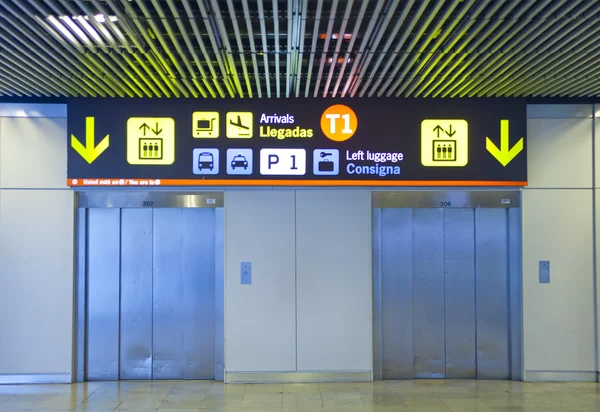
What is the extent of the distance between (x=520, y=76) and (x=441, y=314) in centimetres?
388

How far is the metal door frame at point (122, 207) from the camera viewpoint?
394 inches

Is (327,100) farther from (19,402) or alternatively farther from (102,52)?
(19,402)

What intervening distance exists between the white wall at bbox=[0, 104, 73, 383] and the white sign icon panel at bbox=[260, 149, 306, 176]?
9.90ft

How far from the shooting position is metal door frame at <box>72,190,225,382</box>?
32.8ft

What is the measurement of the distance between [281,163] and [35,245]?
3.91m

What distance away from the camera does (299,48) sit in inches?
293

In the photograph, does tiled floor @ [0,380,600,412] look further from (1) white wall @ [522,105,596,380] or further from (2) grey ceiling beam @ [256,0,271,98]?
(2) grey ceiling beam @ [256,0,271,98]

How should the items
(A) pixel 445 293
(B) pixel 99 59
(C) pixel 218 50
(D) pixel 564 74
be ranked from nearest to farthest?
(C) pixel 218 50
(B) pixel 99 59
(D) pixel 564 74
(A) pixel 445 293

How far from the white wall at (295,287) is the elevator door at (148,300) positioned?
0.46 meters

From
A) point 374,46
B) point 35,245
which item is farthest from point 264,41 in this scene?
point 35,245

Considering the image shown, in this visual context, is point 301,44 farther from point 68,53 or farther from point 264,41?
point 68,53

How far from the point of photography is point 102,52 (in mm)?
7633

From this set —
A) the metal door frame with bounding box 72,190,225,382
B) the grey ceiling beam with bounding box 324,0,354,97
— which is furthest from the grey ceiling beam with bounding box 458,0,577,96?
the metal door frame with bounding box 72,190,225,382

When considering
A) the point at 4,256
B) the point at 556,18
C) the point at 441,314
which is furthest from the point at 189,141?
the point at 556,18
